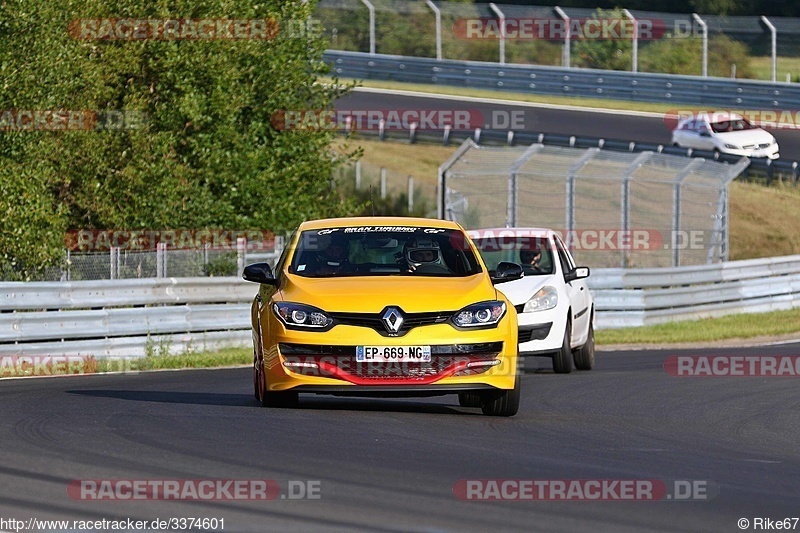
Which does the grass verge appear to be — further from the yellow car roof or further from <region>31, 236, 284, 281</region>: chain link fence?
the yellow car roof

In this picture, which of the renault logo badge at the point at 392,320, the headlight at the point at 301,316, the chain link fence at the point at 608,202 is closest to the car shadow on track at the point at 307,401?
the headlight at the point at 301,316

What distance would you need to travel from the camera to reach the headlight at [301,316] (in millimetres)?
11023

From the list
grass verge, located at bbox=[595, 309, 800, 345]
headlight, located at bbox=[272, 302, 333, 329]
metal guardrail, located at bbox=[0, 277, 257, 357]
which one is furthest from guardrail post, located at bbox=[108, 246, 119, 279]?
headlight, located at bbox=[272, 302, 333, 329]

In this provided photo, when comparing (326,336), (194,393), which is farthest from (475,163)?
(326,336)

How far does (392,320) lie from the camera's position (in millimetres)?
10883

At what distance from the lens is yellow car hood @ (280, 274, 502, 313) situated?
11.0 metres

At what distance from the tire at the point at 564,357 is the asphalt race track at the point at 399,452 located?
7.63 feet

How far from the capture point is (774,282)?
2953 centimetres

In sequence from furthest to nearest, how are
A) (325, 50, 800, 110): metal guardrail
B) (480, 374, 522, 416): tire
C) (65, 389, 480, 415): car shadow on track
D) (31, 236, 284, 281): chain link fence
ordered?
(325, 50, 800, 110): metal guardrail < (31, 236, 284, 281): chain link fence < (65, 389, 480, 415): car shadow on track < (480, 374, 522, 416): tire

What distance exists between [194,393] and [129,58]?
44.6 ft

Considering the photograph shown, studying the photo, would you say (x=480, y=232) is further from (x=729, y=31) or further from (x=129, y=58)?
(x=729, y=31)

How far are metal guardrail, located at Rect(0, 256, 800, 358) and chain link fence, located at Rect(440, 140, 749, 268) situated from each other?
256cm

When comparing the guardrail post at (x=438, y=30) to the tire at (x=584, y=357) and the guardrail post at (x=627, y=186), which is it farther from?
the tire at (x=584, y=357)

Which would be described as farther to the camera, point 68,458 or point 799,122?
point 799,122
